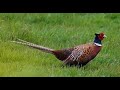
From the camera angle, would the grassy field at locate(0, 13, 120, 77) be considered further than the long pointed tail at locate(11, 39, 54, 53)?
No

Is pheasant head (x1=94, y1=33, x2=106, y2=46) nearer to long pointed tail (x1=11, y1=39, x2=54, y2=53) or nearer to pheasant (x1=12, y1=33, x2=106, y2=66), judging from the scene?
pheasant (x1=12, y1=33, x2=106, y2=66)

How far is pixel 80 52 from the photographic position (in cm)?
521

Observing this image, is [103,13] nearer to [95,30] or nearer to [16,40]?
[95,30]

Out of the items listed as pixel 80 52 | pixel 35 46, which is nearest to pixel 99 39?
pixel 80 52

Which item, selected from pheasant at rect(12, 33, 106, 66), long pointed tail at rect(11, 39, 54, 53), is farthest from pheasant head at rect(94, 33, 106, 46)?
long pointed tail at rect(11, 39, 54, 53)

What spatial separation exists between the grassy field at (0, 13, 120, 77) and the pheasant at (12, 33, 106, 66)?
0.05m

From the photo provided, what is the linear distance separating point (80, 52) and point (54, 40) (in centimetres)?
35

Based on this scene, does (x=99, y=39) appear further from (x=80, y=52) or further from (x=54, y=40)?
(x=54, y=40)

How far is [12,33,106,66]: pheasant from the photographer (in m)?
5.21

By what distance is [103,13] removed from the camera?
215 inches

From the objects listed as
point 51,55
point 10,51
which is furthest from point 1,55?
point 51,55

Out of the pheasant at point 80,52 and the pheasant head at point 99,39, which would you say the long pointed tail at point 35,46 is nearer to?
the pheasant at point 80,52

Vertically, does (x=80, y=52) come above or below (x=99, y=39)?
below

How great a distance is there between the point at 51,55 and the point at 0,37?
23.1 inches
